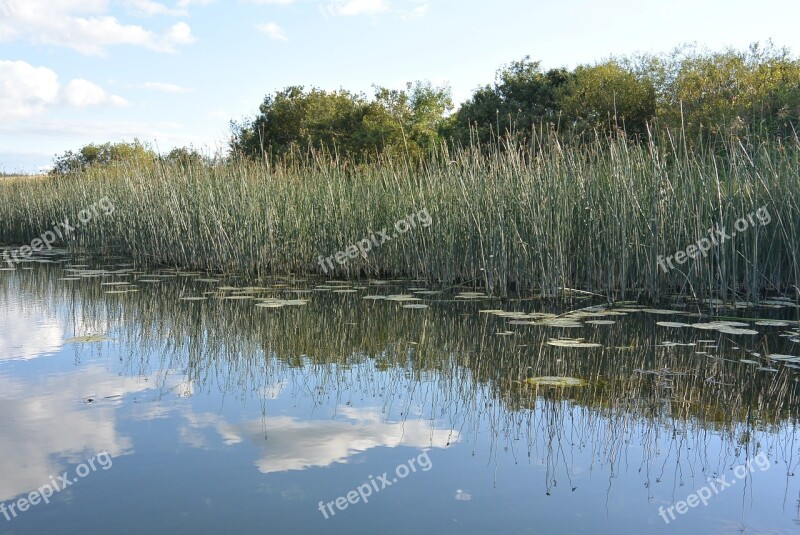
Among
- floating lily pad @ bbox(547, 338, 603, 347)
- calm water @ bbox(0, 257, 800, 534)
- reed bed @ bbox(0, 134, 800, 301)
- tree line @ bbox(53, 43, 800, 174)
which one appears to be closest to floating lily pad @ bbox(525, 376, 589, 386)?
calm water @ bbox(0, 257, 800, 534)

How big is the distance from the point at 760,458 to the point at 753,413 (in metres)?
0.62

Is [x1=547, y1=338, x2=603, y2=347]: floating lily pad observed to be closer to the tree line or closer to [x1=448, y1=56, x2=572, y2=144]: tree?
the tree line

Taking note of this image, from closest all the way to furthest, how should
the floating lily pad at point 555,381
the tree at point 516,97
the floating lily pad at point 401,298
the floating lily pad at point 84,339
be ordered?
the floating lily pad at point 555,381 < the floating lily pad at point 84,339 < the floating lily pad at point 401,298 < the tree at point 516,97

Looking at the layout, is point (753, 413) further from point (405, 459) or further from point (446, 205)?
point (446, 205)

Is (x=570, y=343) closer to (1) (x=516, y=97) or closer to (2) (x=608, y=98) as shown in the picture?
(2) (x=608, y=98)

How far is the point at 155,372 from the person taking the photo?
173 inches

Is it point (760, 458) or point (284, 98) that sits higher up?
point (284, 98)

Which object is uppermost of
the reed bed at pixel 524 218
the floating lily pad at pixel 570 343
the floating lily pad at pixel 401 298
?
the reed bed at pixel 524 218

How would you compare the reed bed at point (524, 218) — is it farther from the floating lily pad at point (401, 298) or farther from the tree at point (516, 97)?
the tree at point (516, 97)

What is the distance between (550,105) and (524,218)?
13.9m

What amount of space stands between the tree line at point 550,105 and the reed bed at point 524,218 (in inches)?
107

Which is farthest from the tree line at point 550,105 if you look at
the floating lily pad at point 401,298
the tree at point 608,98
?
the floating lily pad at point 401,298

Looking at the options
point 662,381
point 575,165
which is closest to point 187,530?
point 662,381

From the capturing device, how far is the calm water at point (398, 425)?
2520mm
